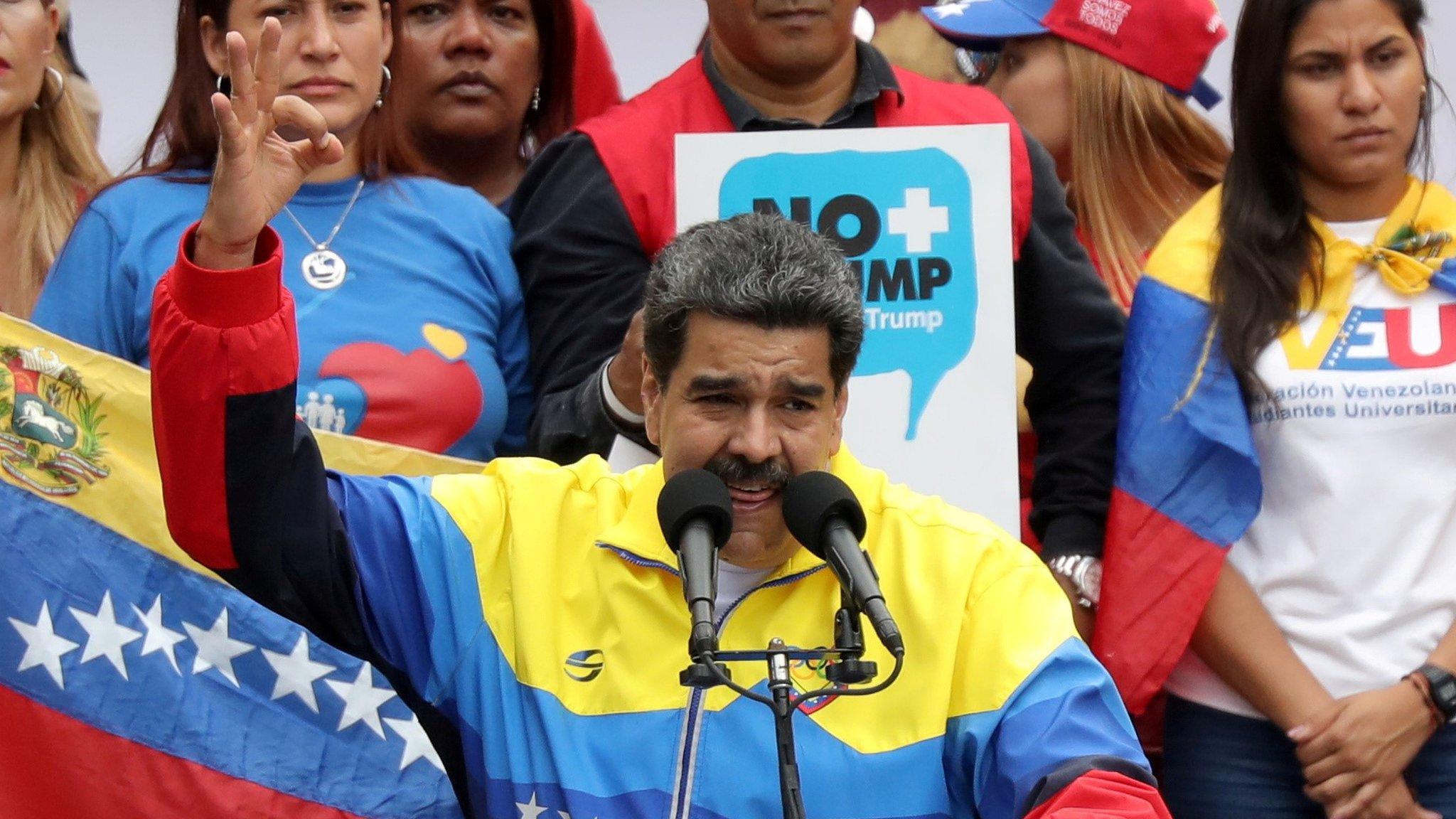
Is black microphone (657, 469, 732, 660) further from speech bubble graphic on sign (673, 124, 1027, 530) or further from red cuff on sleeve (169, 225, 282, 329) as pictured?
speech bubble graphic on sign (673, 124, 1027, 530)

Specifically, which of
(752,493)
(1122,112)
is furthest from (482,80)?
(752,493)

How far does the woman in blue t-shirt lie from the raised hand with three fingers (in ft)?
2.47

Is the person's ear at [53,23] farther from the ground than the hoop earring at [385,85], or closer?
farther from the ground

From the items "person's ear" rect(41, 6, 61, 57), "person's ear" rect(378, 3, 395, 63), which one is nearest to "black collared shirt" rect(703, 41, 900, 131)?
"person's ear" rect(378, 3, 395, 63)

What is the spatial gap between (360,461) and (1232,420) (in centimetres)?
150

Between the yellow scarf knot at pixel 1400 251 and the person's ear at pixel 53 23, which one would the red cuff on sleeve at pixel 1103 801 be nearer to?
the yellow scarf knot at pixel 1400 251

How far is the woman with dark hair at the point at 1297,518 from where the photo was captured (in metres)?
3.70

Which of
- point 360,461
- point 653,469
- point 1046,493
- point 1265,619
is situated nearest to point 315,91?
point 360,461

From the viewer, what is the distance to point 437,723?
122 inches

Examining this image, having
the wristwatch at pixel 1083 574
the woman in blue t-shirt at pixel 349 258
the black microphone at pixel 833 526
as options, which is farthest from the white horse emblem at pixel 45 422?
the wristwatch at pixel 1083 574

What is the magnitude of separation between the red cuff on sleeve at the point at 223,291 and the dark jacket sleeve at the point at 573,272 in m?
1.03

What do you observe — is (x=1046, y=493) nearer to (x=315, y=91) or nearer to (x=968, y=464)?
(x=968, y=464)

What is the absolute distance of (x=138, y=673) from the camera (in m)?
3.40

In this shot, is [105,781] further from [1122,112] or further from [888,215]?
[1122,112]
